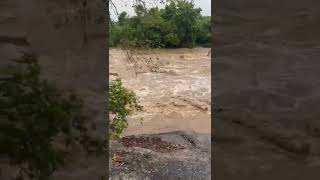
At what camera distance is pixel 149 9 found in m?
3.80

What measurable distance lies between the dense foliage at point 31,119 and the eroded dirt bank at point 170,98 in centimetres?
425

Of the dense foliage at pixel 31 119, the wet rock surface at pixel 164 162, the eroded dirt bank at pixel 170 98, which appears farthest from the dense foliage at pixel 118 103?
the dense foliage at pixel 31 119

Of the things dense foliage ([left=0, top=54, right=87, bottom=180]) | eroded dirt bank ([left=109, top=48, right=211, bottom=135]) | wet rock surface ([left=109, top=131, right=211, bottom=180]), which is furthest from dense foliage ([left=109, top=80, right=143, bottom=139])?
dense foliage ([left=0, top=54, right=87, bottom=180])

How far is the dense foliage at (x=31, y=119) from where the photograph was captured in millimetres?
1840

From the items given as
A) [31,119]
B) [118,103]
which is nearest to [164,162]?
[118,103]

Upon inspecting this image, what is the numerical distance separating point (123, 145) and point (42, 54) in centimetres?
352

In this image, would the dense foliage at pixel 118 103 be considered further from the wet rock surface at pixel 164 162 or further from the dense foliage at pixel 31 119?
the dense foliage at pixel 31 119

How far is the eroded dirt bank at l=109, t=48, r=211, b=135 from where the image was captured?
22.1 ft

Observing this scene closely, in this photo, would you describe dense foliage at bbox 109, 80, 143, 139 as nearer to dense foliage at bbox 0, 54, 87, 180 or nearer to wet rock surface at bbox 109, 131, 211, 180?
wet rock surface at bbox 109, 131, 211, 180

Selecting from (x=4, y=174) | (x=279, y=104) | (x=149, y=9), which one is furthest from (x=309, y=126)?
(x=149, y=9)

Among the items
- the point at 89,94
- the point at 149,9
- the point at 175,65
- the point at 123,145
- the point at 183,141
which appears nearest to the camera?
the point at 89,94

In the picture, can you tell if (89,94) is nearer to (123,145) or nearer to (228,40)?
(228,40)

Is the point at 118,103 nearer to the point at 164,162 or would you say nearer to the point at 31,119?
the point at 164,162

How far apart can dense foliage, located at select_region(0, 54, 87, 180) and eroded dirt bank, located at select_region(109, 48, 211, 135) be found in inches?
167
